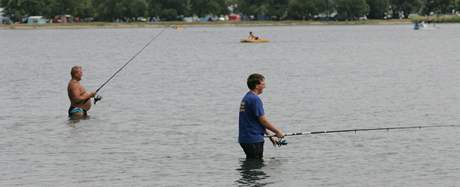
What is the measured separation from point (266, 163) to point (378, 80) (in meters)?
30.0

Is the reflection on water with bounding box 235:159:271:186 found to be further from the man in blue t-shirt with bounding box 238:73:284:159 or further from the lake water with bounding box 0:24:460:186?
the man in blue t-shirt with bounding box 238:73:284:159

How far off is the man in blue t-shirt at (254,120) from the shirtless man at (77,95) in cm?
860

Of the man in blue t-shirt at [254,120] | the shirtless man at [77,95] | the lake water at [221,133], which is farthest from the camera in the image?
the shirtless man at [77,95]

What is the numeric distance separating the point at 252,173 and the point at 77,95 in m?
9.32

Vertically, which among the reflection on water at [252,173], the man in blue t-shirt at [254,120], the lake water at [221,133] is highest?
the man in blue t-shirt at [254,120]

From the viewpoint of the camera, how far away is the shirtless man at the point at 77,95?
29.3m

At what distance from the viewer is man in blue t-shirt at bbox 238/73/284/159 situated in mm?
20562

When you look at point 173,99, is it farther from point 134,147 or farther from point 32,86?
point 134,147

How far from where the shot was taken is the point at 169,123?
3148 cm

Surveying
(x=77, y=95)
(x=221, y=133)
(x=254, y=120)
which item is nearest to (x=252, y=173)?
(x=254, y=120)

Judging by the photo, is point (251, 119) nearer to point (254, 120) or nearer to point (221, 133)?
point (254, 120)

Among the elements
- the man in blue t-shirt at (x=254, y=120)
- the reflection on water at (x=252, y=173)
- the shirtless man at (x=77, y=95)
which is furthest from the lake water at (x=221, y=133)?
the man in blue t-shirt at (x=254, y=120)

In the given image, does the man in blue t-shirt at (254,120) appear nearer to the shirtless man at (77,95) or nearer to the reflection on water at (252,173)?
the reflection on water at (252,173)

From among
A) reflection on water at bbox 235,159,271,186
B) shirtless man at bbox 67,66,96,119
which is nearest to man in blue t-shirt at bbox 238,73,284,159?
reflection on water at bbox 235,159,271,186
